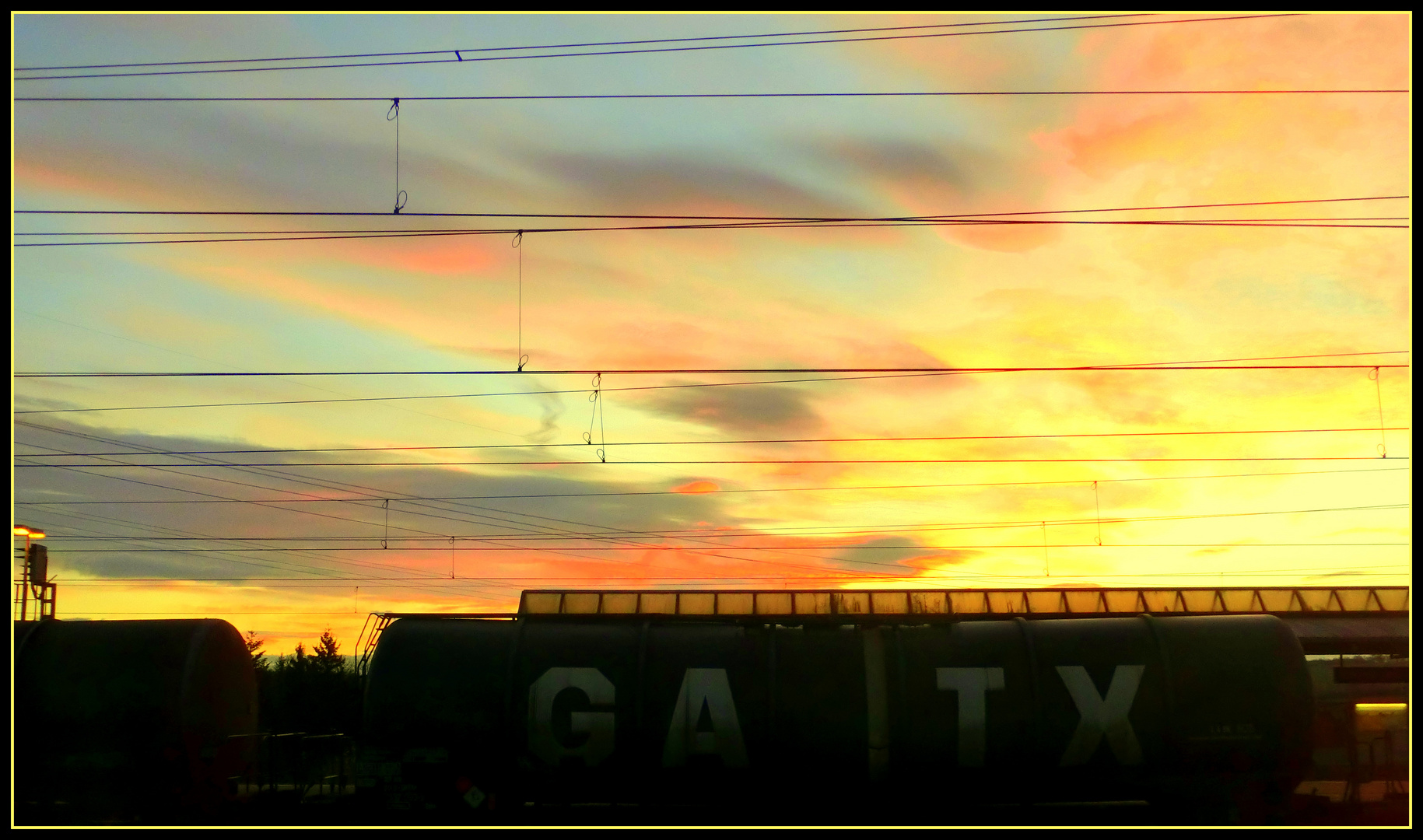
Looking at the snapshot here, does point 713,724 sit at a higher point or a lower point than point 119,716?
lower

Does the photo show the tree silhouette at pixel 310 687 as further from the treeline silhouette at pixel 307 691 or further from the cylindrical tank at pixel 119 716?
the cylindrical tank at pixel 119 716

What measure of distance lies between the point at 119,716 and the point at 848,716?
11571 mm

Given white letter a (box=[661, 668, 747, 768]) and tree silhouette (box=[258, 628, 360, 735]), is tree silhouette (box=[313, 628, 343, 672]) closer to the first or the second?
tree silhouette (box=[258, 628, 360, 735])

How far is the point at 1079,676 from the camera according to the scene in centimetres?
1535

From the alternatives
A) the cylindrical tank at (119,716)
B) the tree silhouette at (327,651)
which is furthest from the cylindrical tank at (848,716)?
the tree silhouette at (327,651)

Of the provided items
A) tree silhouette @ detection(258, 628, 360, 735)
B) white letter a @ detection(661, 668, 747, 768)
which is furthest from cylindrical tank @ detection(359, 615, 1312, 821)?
tree silhouette @ detection(258, 628, 360, 735)

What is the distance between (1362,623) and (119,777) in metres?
33.4

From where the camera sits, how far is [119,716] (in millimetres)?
17078

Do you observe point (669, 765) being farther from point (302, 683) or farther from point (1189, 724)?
point (302, 683)

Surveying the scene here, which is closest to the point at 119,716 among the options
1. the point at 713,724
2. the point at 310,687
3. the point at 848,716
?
the point at 713,724

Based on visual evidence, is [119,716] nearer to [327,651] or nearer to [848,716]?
[848,716]

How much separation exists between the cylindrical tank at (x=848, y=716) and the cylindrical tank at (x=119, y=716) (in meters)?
3.65

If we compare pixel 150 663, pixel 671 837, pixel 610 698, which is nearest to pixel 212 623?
pixel 150 663

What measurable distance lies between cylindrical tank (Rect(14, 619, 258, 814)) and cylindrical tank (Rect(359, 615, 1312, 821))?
365cm
